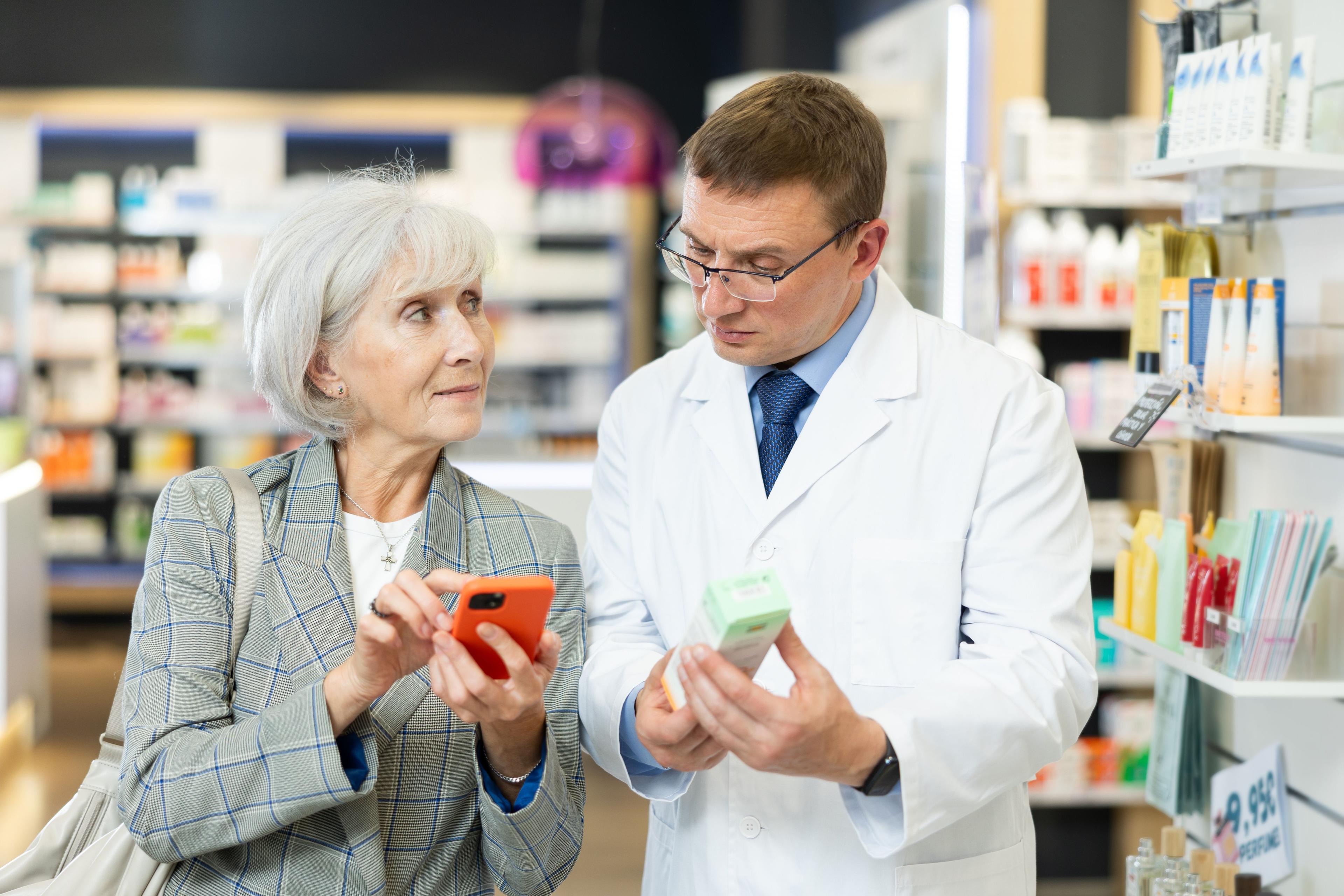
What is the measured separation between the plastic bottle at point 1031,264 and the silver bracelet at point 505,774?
3.55 m

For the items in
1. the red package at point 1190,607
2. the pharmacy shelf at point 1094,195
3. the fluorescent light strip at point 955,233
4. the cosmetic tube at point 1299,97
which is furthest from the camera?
the pharmacy shelf at point 1094,195

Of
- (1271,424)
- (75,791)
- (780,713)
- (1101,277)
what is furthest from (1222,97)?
(75,791)

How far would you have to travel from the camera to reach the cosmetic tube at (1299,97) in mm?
2311

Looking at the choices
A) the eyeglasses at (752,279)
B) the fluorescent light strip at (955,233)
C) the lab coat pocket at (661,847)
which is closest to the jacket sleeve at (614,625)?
the lab coat pocket at (661,847)

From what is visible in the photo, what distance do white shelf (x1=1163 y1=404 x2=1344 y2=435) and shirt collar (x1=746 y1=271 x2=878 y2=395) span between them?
86 centimetres

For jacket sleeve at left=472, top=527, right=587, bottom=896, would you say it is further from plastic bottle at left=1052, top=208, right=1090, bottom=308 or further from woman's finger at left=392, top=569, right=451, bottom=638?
plastic bottle at left=1052, top=208, right=1090, bottom=308

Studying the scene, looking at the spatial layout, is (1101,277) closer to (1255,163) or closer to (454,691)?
(1255,163)

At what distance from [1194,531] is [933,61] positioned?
416 centimetres

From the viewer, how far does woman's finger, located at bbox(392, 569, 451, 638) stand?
141 centimetres

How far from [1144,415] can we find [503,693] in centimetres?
136

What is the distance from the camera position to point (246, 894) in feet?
5.22

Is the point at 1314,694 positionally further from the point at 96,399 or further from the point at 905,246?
the point at 96,399

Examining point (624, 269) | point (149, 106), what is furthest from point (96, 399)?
point (624, 269)

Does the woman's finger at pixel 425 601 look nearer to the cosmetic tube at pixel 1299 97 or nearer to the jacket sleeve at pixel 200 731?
the jacket sleeve at pixel 200 731
